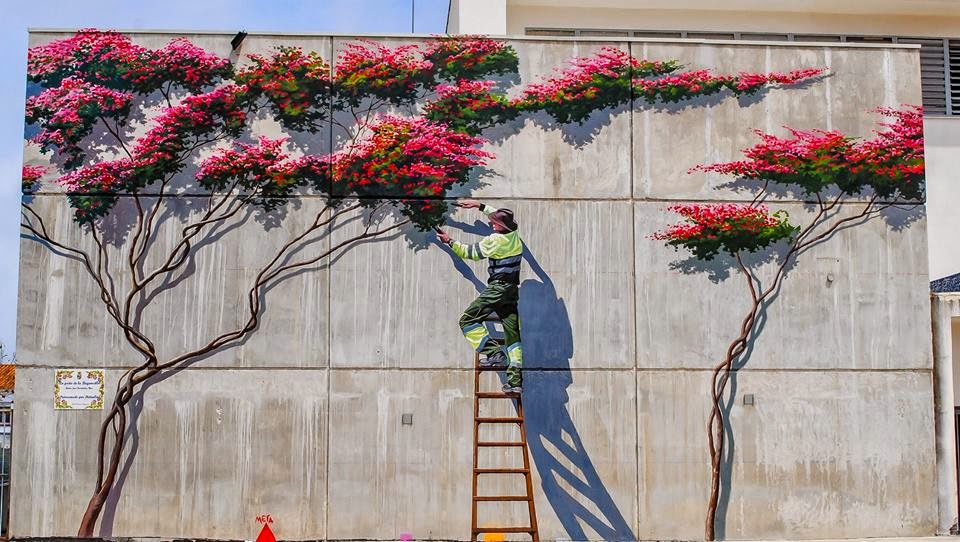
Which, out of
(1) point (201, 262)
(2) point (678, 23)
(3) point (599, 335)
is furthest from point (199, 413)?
(2) point (678, 23)

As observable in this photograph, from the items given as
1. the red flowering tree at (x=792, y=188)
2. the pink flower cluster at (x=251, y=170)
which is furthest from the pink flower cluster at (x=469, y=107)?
the red flowering tree at (x=792, y=188)

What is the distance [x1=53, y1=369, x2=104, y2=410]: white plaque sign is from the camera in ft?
48.1

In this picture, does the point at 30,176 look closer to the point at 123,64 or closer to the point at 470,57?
the point at 123,64

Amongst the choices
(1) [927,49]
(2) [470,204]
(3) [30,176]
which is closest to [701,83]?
(2) [470,204]

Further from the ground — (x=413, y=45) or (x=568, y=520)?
(x=413, y=45)

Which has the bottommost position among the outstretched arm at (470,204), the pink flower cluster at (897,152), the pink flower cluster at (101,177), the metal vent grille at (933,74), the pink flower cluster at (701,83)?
the outstretched arm at (470,204)

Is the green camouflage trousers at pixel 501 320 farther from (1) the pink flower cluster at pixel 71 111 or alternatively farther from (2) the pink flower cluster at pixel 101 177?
(1) the pink flower cluster at pixel 71 111

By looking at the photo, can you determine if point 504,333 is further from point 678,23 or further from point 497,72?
point 678,23

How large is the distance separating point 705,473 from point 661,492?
0.60 m

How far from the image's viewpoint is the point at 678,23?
19312 mm

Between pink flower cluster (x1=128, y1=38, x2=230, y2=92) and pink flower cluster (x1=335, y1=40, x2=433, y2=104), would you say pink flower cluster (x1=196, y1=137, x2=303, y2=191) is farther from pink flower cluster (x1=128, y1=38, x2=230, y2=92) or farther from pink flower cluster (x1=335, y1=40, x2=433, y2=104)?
pink flower cluster (x1=335, y1=40, x2=433, y2=104)

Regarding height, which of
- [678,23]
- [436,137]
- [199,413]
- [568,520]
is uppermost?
[678,23]

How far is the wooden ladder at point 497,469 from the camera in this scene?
14.1 meters

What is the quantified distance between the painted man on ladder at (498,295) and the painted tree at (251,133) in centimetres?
75
